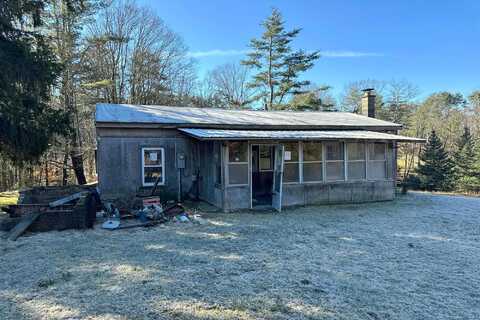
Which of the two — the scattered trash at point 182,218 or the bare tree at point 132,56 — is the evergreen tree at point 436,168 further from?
the scattered trash at point 182,218

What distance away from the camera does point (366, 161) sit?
11.8 metres

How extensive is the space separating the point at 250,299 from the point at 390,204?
30.1 feet

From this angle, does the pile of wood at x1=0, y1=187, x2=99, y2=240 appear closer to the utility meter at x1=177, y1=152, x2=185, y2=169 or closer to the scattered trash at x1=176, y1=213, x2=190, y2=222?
the scattered trash at x1=176, y1=213, x2=190, y2=222

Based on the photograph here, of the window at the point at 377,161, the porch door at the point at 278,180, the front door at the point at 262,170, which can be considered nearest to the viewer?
the porch door at the point at 278,180

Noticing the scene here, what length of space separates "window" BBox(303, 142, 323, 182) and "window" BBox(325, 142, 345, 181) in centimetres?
29

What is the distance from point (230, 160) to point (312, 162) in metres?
3.11

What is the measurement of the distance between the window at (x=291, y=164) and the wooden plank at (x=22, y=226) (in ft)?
24.0

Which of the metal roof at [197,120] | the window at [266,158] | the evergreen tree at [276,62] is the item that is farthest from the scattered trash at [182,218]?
the evergreen tree at [276,62]

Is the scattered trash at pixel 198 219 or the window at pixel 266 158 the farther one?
the window at pixel 266 158

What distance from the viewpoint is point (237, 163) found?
1002 centimetres

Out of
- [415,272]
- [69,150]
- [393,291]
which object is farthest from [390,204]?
[69,150]

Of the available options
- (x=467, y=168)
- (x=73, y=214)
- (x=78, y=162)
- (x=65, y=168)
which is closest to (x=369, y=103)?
(x=467, y=168)

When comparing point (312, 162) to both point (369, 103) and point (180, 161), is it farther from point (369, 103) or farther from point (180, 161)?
point (369, 103)

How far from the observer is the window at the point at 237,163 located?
9945mm
